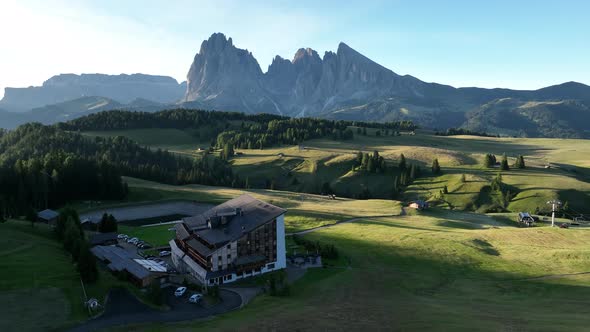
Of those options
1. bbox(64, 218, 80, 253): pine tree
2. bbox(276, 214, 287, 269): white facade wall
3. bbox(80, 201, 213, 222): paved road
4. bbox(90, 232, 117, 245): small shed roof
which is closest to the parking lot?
bbox(90, 232, 117, 245): small shed roof

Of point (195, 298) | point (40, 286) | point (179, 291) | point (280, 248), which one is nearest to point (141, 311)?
point (195, 298)

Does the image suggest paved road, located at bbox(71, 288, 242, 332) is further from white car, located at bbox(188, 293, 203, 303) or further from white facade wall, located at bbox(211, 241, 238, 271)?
white facade wall, located at bbox(211, 241, 238, 271)

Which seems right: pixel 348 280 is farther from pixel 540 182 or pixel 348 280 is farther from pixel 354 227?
pixel 540 182

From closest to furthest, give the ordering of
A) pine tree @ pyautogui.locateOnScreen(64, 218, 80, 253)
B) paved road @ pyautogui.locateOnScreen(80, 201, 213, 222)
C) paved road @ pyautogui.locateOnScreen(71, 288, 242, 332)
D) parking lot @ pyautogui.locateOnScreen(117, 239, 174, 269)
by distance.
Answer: paved road @ pyautogui.locateOnScreen(71, 288, 242, 332)
pine tree @ pyautogui.locateOnScreen(64, 218, 80, 253)
parking lot @ pyautogui.locateOnScreen(117, 239, 174, 269)
paved road @ pyautogui.locateOnScreen(80, 201, 213, 222)

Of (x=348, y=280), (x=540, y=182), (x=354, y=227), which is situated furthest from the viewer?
(x=540, y=182)

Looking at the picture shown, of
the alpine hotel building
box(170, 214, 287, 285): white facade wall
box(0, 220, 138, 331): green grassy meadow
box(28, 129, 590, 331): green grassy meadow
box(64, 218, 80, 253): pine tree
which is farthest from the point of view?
box(64, 218, 80, 253): pine tree

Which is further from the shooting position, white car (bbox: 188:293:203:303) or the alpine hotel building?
the alpine hotel building

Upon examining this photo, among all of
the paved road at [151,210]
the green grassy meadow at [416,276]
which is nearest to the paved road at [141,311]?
the green grassy meadow at [416,276]

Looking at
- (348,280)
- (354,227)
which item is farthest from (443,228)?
(348,280)
